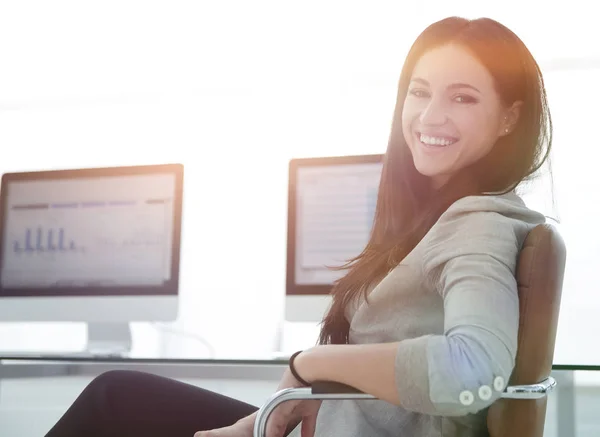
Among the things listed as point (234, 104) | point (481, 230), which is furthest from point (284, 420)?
point (234, 104)

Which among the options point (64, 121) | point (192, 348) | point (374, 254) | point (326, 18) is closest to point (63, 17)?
point (64, 121)

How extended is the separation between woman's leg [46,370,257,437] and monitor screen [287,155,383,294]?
0.85m

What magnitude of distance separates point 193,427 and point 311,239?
970 millimetres

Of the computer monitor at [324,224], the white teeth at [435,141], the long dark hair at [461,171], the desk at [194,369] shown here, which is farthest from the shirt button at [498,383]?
the computer monitor at [324,224]

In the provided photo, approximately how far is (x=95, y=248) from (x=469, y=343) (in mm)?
1698

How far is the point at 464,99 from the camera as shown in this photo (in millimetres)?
1085

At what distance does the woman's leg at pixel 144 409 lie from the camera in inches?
47.1

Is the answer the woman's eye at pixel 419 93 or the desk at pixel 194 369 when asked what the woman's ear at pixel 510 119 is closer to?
the woman's eye at pixel 419 93

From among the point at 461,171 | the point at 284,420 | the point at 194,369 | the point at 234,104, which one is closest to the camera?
the point at 284,420

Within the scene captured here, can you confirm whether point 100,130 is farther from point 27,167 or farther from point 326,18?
point 326,18

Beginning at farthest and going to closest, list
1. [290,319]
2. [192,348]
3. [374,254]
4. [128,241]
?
[192,348]
[128,241]
[290,319]
[374,254]

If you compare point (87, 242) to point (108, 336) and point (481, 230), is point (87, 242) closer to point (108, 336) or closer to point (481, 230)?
point (108, 336)

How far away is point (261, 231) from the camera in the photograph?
8.53 feet

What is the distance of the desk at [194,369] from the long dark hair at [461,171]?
50cm
